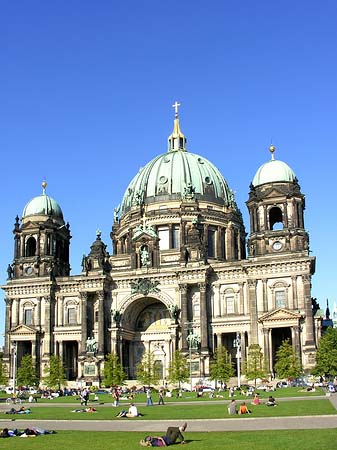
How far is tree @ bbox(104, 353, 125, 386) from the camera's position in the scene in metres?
82.1

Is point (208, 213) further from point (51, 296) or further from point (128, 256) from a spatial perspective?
point (51, 296)

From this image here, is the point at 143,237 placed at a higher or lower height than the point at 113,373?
higher

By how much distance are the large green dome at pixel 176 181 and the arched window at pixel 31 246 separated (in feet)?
53.7

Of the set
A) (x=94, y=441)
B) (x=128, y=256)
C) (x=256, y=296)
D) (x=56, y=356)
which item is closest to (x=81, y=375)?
(x=56, y=356)

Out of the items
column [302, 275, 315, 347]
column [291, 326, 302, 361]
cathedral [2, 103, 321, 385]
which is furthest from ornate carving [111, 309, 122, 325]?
column [302, 275, 315, 347]

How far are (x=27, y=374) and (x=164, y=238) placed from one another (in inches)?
1139

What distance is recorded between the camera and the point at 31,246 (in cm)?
10250

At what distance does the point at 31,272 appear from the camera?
99125 mm

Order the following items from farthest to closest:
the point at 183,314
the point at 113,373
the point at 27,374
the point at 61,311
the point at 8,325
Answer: the point at 8,325 → the point at 61,311 → the point at 183,314 → the point at 27,374 → the point at 113,373

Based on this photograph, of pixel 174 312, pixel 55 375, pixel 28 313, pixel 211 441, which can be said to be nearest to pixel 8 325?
pixel 28 313

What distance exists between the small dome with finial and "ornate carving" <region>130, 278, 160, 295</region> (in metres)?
19.9

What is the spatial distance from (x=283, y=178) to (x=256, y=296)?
54.2ft

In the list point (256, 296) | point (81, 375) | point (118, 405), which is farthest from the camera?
point (81, 375)

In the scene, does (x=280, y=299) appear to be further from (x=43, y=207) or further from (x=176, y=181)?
(x=43, y=207)
